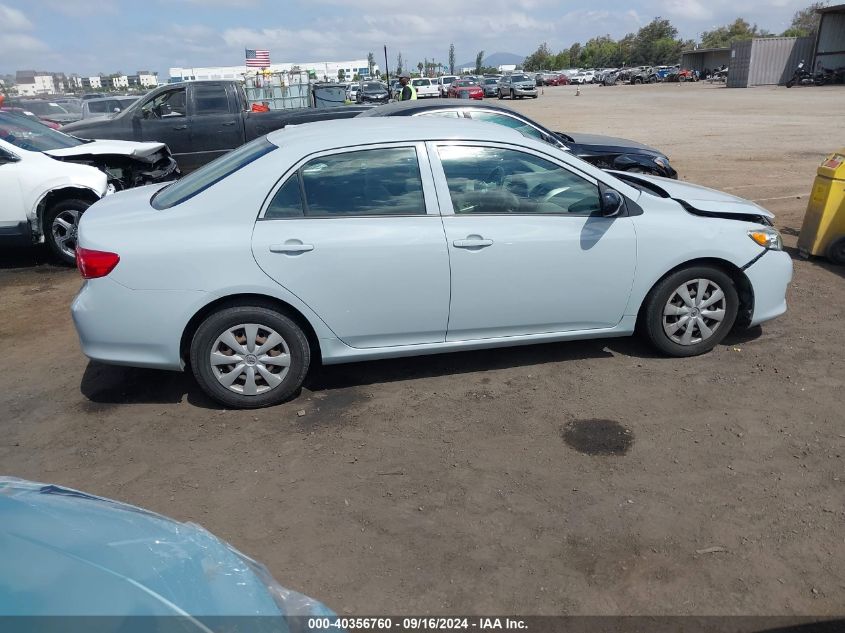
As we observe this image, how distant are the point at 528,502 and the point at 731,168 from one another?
11550 millimetres

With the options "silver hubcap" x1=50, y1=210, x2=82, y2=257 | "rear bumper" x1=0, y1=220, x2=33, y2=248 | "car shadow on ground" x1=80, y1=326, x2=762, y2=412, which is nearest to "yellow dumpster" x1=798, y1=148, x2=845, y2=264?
"car shadow on ground" x1=80, y1=326, x2=762, y2=412

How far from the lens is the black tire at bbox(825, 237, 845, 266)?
677 centimetres

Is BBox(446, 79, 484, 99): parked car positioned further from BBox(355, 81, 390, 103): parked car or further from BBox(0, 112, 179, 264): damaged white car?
BBox(0, 112, 179, 264): damaged white car

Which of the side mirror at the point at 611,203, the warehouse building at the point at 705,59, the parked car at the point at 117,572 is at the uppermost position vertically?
the warehouse building at the point at 705,59

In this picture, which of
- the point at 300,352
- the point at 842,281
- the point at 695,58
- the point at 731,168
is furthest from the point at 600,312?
the point at 695,58

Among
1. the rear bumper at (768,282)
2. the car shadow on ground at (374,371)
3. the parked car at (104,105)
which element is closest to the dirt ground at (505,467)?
the car shadow on ground at (374,371)

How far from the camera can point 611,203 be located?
4.45 meters

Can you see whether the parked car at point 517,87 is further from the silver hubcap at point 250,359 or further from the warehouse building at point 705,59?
the silver hubcap at point 250,359

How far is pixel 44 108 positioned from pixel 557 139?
18.3m

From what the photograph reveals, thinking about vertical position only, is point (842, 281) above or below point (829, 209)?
below

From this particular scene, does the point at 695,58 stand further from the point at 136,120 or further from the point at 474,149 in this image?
the point at 474,149

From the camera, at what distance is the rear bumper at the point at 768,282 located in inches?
191

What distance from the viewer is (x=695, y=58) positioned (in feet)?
231

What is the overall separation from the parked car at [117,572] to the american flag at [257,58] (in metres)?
37.1
